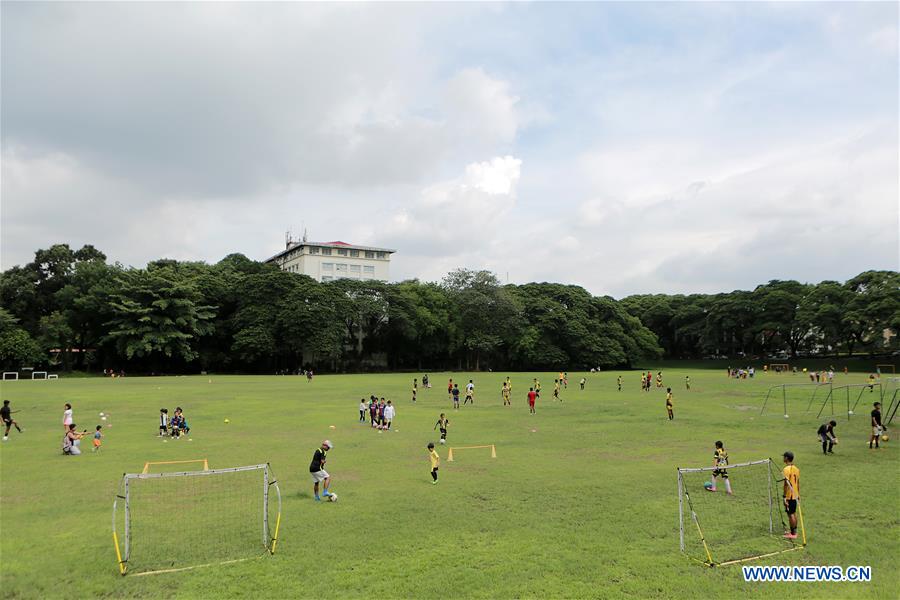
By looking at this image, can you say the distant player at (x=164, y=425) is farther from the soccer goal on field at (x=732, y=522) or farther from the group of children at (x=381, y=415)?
the soccer goal on field at (x=732, y=522)

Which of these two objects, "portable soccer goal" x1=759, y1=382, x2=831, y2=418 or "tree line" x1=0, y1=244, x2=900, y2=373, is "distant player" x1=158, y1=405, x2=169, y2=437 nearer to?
"portable soccer goal" x1=759, y1=382, x2=831, y2=418

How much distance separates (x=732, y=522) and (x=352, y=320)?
77.3 m

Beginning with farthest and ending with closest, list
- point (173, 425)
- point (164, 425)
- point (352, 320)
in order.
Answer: point (352, 320)
point (164, 425)
point (173, 425)

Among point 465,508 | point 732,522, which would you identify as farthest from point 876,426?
point 465,508

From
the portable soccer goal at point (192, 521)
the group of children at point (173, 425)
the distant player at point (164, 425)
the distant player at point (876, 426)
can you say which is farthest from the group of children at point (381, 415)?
the distant player at point (876, 426)

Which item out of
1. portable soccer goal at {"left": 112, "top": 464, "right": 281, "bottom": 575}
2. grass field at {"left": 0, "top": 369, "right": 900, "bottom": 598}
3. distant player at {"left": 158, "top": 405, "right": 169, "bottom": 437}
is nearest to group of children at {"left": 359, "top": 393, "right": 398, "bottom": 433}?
grass field at {"left": 0, "top": 369, "right": 900, "bottom": 598}

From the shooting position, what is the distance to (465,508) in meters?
15.5

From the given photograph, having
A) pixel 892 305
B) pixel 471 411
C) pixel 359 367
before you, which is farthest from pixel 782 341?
pixel 471 411

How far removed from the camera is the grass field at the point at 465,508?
10.9 metres

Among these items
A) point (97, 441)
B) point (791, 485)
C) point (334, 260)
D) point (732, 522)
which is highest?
point (334, 260)

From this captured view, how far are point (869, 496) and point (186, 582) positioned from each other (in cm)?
1849

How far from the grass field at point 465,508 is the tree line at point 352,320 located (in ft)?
150

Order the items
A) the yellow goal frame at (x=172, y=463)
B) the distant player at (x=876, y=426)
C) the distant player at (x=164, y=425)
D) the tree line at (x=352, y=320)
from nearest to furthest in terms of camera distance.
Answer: the yellow goal frame at (x=172, y=463)
the distant player at (x=876, y=426)
the distant player at (x=164, y=425)
the tree line at (x=352, y=320)

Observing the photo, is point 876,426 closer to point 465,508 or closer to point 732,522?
point 732,522
